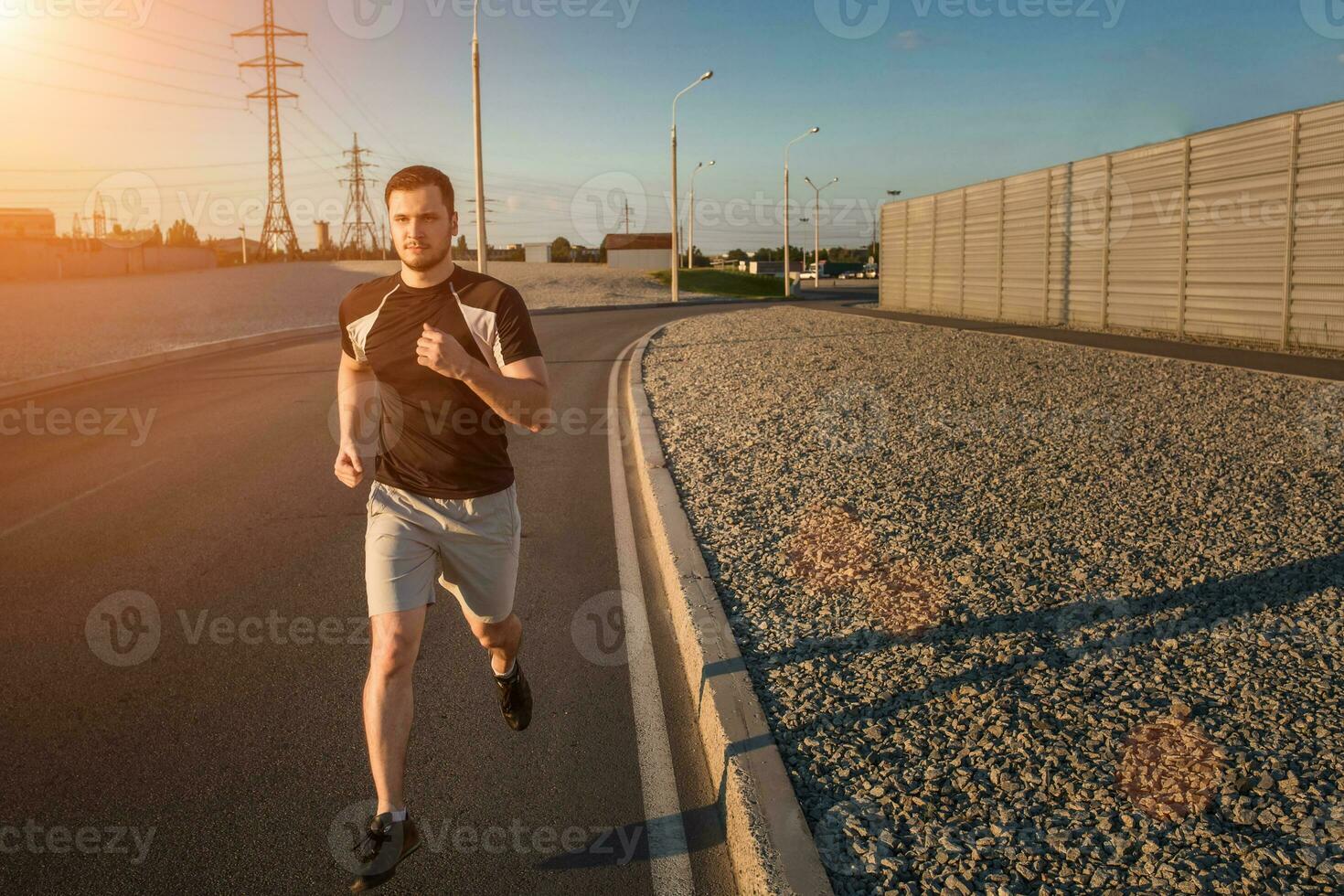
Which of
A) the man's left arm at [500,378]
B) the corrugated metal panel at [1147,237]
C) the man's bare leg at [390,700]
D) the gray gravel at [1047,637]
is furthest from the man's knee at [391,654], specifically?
the corrugated metal panel at [1147,237]

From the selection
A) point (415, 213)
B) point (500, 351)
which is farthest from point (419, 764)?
point (415, 213)

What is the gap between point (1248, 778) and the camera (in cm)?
340

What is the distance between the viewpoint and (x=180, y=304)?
3516cm

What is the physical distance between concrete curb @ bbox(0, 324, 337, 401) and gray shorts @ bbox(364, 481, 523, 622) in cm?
1394

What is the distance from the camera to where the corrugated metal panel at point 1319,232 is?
17734 millimetres

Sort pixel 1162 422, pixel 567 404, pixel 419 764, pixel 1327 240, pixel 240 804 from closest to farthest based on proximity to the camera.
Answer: pixel 240 804, pixel 419 764, pixel 1162 422, pixel 567 404, pixel 1327 240

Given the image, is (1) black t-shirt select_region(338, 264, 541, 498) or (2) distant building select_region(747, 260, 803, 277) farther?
(2) distant building select_region(747, 260, 803, 277)

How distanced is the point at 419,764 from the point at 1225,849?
2.81 metres

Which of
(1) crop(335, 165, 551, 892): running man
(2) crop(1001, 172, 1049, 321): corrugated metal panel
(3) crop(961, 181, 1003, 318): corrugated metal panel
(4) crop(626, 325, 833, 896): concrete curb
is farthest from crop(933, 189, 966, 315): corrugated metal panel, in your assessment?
(1) crop(335, 165, 551, 892): running man

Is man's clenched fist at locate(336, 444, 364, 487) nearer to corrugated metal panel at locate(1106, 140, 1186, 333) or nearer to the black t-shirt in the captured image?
the black t-shirt

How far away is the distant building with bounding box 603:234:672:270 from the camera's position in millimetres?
112062

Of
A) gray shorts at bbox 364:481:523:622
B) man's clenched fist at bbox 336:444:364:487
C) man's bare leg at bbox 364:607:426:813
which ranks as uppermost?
man's clenched fist at bbox 336:444:364:487

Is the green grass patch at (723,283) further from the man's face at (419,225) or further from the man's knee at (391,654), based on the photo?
the man's knee at (391,654)

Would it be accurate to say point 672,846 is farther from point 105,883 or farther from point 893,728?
point 105,883
